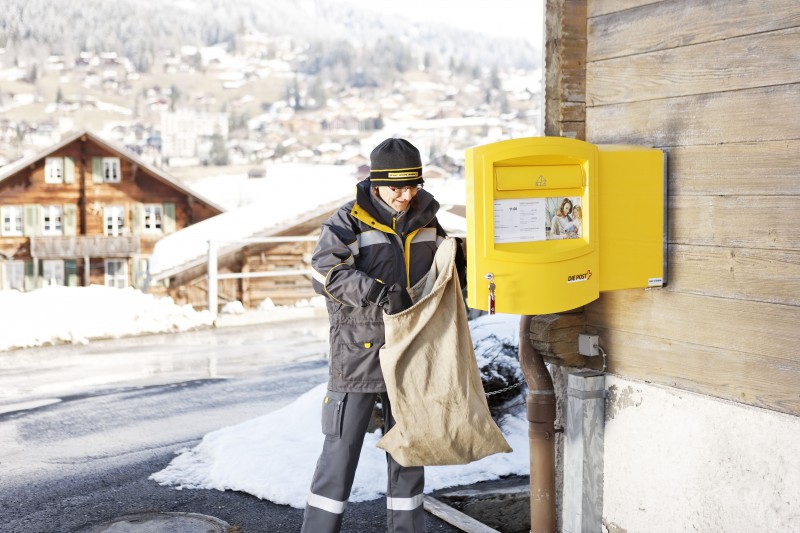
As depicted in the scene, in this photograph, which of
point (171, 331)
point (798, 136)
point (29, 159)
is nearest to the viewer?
point (798, 136)

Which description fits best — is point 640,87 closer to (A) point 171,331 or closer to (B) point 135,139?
(A) point 171,331

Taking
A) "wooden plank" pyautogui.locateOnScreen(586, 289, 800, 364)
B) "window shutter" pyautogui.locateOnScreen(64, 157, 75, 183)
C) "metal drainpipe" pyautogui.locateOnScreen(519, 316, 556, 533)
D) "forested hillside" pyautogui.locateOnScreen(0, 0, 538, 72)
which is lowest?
"metal drainpipe" pyautogui.locateOnScreen(519, 316, 556, 533)

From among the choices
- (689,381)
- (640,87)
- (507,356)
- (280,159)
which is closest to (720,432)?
(689,381)

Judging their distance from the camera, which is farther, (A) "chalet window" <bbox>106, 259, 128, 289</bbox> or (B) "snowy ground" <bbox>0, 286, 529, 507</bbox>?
(A) "chalet window" <bbox>106, 259, 128, 289</bbox>

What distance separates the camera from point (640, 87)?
13.5ft

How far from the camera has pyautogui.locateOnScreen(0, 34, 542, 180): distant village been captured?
11506cm

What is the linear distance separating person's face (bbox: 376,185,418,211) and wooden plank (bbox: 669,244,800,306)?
1071 millimetres

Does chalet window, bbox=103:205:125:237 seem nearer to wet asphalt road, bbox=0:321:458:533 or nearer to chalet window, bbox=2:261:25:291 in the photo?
chalet window, bbox=2:261:25:291

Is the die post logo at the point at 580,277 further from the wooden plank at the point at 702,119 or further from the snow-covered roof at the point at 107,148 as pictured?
the snow-covered roof at the point at 107,148

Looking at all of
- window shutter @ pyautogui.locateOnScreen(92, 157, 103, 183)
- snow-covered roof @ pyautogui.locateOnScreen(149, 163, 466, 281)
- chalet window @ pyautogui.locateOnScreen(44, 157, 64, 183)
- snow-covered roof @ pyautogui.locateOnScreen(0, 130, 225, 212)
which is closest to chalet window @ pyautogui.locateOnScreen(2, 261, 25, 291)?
chalet window @ pyautogui.locateOnScreen(44, 157, 64, 183)

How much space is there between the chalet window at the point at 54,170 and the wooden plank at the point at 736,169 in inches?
1754

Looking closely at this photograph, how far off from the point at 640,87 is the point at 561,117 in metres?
0.38

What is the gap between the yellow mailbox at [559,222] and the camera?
3701 mm

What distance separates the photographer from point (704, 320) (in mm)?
3910
